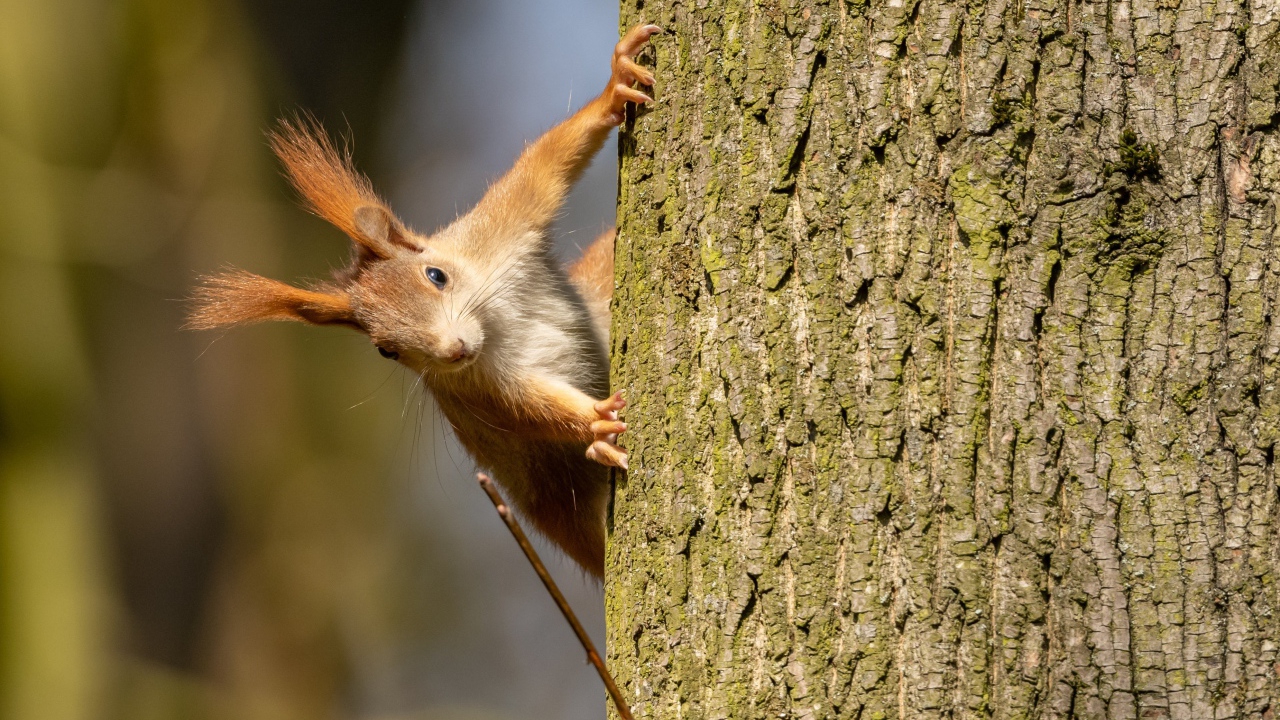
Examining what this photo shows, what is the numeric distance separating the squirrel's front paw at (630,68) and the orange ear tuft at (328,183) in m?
1.54

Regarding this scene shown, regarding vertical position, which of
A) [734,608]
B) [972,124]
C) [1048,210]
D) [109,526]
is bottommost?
[109,526]

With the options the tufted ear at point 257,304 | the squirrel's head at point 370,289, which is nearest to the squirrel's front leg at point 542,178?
the squirrel's head at point 370,289

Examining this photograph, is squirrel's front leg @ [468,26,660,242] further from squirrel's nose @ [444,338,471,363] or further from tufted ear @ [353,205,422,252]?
squirrel's nose @ [444,338,471,363]

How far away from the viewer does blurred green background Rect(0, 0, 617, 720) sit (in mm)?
6090

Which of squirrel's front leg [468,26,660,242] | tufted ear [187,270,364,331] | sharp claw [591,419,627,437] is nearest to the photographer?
sharp claw [591,419,627,437]

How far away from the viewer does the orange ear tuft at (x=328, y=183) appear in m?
3.50

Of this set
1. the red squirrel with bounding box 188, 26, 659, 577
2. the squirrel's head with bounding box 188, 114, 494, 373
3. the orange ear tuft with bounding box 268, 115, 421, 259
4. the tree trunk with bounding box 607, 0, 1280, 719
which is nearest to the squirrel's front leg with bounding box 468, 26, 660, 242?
the red squirrel with bounding box 188, 26, 659, 577

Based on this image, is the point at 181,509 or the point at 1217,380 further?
the point at 181,509

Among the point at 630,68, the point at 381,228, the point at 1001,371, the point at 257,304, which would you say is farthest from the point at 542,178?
the point at 1001,371

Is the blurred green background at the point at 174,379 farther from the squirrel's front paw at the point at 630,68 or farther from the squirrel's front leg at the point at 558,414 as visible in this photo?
the squirrel's front paw at the point at 630,68

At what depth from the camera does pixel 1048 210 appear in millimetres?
1539

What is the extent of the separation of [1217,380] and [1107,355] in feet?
0.52

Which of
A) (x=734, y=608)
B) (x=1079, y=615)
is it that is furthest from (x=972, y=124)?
(x=734, y=608)

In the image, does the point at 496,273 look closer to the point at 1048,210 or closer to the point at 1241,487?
the point at 1048,210
